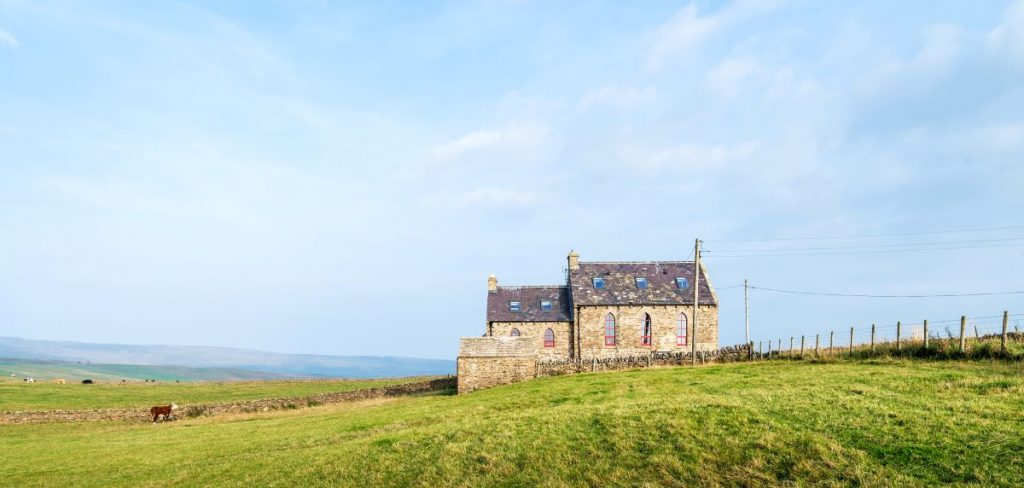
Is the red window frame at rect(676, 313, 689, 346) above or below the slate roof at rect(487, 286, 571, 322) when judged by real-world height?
below

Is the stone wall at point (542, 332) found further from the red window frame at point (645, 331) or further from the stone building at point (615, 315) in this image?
the red window frame at point (645, 331)

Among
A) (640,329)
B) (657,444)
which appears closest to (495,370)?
(640,329)

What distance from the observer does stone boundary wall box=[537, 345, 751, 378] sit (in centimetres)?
4672

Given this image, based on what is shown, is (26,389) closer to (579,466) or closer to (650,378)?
(650,378)

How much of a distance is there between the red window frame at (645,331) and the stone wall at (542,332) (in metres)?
6.32

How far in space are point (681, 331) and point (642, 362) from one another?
10439mm

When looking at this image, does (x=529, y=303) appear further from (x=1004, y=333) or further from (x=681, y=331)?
(x=1004, y=333)

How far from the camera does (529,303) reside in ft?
197

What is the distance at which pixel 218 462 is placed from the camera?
2284cm

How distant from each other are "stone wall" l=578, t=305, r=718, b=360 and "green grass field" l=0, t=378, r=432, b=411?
19.5m

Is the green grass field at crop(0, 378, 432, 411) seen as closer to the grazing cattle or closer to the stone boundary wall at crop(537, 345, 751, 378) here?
the grazing cattle

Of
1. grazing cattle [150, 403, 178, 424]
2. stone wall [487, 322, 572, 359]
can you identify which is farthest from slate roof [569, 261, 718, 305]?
grazing cattle [150, 403, 178, 424]

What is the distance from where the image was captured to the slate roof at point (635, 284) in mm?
56938

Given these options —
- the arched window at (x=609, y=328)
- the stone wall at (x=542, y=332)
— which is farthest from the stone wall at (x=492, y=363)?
the arched window at (x=609, y=328)
